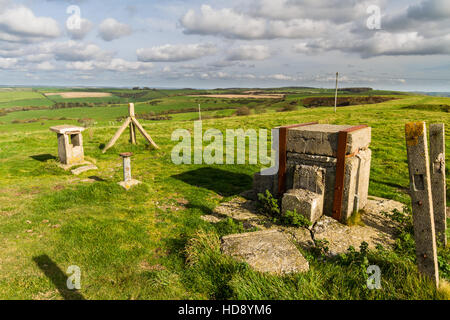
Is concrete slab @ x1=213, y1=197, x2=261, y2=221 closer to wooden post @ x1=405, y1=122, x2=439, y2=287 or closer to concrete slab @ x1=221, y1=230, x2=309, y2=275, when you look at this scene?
concrete slab @ x1=221, y1=230, x2=309, y2=275

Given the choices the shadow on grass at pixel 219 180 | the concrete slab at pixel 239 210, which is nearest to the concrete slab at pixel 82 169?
the shadow on grass at pixel 219 180

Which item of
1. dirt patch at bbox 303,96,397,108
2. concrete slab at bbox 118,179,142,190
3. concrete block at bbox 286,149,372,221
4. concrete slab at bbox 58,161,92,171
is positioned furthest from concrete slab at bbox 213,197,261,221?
dirt patch at bbox 303,96,397,108

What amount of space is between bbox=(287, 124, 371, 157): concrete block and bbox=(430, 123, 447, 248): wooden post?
157 centimetres

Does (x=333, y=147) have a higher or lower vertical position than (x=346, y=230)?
higher

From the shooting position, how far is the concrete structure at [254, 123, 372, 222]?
20.9 feet

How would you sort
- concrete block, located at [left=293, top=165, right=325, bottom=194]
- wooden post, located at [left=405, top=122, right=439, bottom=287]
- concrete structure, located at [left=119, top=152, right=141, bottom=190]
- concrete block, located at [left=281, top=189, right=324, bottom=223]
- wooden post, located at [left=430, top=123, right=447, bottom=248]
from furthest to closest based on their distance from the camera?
1. concrete structure, located at [left=119, top=152, right=141, bottom=190]
2. concrete block, located at [left=293, top=165, right=325, bottom=194]
3. concrete block, located at [left=281, top=189, right=324, bottom=223]
4. wooden post, located at [left=430, top=123, right=447, bottom=248]
5. wooden post, located at [left=405, top=122, right=439, bottom=287]

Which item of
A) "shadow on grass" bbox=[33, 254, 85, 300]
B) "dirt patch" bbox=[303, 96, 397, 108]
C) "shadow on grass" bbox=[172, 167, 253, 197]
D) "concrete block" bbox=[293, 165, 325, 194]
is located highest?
"dirt patch" bbox=[303, 96, 397, 108]

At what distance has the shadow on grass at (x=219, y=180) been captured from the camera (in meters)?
9.35

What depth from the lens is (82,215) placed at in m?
6.80

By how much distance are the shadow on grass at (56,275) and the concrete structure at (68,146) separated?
7.22 metres

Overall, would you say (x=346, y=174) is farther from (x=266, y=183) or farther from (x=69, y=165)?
(x=69, y=165)
